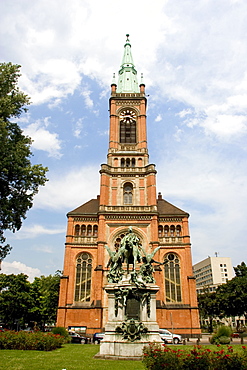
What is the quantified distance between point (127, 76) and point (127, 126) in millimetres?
13393

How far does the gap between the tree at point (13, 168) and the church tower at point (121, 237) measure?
1983cm

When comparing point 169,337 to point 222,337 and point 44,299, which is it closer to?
point 222,337

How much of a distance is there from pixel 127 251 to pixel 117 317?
3923mm

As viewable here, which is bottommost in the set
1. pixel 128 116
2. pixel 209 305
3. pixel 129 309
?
pixel 129 309

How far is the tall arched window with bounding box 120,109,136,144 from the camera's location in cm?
4834

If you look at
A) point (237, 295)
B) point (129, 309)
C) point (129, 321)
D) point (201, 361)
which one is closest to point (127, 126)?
point (237, 295)

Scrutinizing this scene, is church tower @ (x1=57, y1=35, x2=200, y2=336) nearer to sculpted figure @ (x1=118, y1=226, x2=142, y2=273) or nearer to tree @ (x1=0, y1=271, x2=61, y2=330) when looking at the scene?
tree @ (x1=0, y1=271, x2=61, y2=330)

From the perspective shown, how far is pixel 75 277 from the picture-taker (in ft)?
120

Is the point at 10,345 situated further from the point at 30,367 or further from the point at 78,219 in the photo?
the point at 78,219

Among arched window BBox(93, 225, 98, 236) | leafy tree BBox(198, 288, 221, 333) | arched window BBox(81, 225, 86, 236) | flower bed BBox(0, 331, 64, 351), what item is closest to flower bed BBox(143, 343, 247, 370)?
flower bed BBox(0, 331, 64, 351)

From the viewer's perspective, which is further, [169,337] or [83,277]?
[83,277]

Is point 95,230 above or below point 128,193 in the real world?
below

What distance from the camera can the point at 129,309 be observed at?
15914 mm

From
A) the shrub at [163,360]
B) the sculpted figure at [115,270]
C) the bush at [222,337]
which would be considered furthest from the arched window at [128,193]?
the shrub at [163,360]
